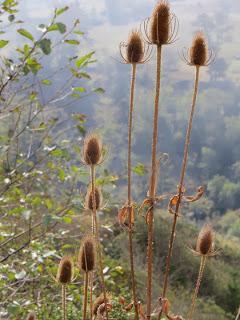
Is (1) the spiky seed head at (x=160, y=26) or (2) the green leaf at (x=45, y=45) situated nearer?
(1) the spiky seed head at (x=160, y=26)

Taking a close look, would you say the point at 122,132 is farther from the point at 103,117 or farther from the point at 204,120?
the point at 204,120

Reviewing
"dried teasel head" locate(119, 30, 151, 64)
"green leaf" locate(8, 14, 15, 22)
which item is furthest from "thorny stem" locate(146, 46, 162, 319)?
"green leaf" locate(8, 14, 15, 22)

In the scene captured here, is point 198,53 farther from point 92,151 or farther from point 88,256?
point 88,256

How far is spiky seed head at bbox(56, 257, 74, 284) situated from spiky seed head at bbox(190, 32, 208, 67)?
19.4 inches

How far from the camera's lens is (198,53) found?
1.12 meters

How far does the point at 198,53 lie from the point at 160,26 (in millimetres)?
146

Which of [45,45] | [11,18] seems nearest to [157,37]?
[45,45]

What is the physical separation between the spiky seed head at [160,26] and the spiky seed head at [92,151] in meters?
0.24

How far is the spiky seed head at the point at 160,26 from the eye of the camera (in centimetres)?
99

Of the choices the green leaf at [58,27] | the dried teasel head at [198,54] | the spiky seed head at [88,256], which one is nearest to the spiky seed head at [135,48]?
the dried teasel head at [198,54]

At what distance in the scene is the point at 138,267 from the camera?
11.6 m

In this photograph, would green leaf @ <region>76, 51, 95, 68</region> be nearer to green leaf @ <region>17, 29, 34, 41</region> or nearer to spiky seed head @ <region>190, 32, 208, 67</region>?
green leaf @ <region>17, 29, 34, 41</region>

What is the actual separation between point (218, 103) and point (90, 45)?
34.6m

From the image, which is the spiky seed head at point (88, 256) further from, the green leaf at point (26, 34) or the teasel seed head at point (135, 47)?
the green leaf at point (26, 34)
